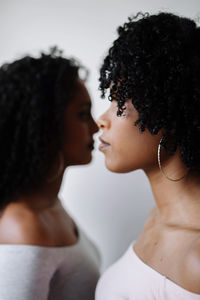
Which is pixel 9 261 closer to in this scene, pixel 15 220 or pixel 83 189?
pixel 15 220

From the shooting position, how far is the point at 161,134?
0.78 meters

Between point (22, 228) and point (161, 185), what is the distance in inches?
16.6

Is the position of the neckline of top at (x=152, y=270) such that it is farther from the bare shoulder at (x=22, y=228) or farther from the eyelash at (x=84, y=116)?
the eyelash at (x=84, y=116)

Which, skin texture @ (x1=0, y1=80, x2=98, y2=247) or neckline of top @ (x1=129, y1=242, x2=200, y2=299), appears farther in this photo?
skin texture @ (x1=0, y1=80, x2=98, y2=247)

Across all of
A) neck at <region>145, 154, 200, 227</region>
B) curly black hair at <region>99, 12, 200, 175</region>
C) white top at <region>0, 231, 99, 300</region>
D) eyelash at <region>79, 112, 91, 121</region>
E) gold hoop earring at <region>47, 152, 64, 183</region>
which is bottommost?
white top at <region>0, 231, 99, 300</region>

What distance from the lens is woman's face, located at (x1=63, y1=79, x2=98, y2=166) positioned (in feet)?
3.61

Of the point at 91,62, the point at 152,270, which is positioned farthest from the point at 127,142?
the point at 91,62

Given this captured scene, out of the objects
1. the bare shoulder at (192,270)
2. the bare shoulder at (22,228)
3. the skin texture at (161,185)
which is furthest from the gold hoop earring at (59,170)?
the bare shoulder at (192,270)

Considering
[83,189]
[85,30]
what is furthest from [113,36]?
[83,189]

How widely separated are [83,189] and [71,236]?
428 millimetres

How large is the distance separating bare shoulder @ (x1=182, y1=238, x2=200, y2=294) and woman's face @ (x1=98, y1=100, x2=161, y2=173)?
0.24 metres

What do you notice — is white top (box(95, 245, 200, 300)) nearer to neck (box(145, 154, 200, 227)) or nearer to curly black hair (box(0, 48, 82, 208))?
neck (box(145, 154, 200, 227))

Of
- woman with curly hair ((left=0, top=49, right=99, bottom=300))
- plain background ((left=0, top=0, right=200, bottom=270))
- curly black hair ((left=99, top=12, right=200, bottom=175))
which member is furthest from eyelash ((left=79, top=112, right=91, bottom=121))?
curly black hair ((left=99, top=12, right=200, bottom=175))

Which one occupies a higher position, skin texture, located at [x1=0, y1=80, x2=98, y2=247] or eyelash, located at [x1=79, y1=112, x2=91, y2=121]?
eyelash, located at [x1=79, y1=112, x2=91, y2=121]
